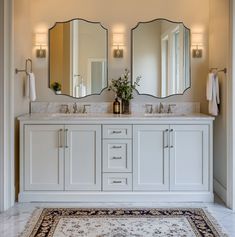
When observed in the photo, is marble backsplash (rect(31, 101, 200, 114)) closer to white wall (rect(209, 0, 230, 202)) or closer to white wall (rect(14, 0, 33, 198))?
white wall (rect(14, 0, 33, 198))

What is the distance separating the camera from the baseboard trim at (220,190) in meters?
4.05

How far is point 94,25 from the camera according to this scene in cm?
473

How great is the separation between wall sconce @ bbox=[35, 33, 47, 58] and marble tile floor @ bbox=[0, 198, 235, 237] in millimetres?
1876

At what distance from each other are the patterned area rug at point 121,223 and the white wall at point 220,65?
64cm

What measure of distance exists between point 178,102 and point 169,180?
114 centimetres

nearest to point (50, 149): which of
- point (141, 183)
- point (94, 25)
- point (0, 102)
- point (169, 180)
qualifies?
point (0, 102)

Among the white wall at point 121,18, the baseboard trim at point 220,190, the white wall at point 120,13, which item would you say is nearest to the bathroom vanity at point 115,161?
the baseboard trim at point 220,190

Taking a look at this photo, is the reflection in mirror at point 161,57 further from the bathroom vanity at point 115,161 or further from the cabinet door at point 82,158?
the cabinet door at point 82,158

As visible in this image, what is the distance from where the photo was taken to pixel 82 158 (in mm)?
4055

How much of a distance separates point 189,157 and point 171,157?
19 centimetres

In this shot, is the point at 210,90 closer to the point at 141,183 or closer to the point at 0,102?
the point at 141,183

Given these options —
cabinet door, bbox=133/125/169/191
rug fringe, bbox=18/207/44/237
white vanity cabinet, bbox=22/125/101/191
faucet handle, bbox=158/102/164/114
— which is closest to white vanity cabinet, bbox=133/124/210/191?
cabinet door, bbox=133/125/169/191

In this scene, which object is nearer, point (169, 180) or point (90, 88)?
point (169, 180)

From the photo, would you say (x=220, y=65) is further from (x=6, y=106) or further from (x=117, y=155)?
(x=6, y=106)
